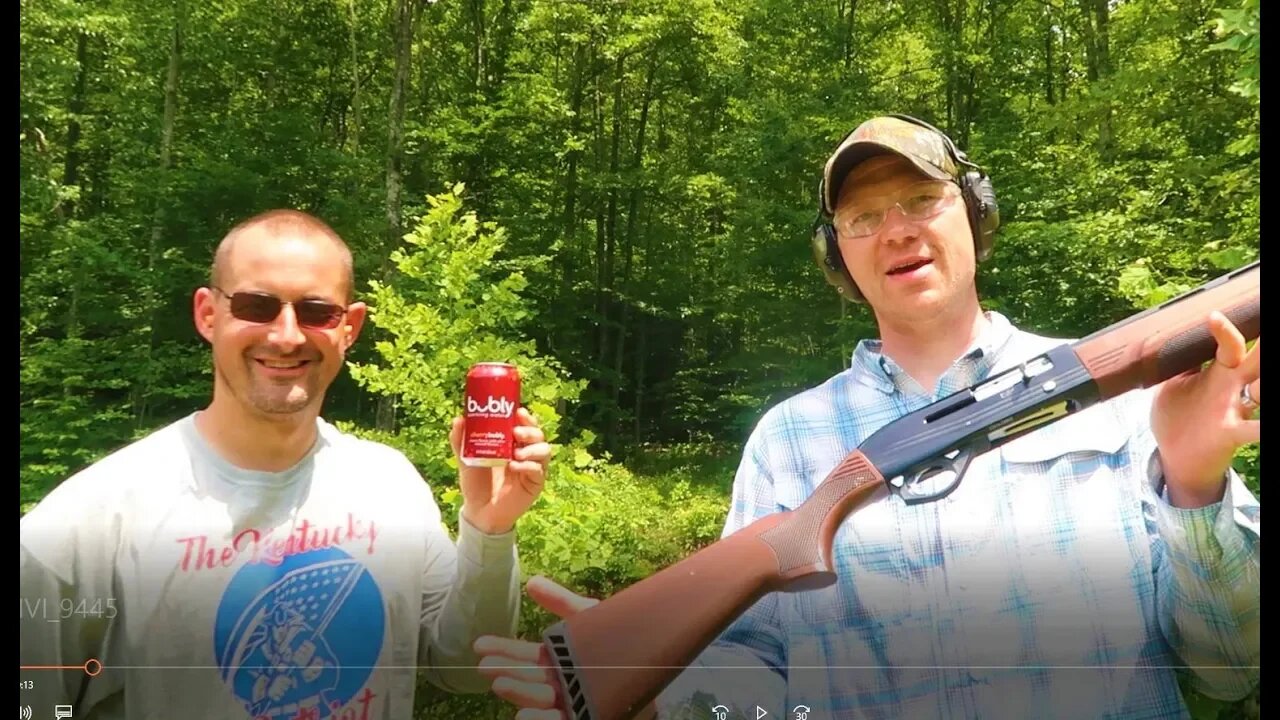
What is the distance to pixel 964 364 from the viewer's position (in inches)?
62.2

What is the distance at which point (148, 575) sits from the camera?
1.62 meters

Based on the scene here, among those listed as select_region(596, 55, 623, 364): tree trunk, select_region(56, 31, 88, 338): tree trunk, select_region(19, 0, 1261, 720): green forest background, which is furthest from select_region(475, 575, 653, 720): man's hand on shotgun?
select_region(56, 31, 88, 338): tree trunk

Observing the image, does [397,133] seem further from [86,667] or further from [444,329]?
[86,667]

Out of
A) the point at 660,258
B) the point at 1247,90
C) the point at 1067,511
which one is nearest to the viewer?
the point at 1067,511

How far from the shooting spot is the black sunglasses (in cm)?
161

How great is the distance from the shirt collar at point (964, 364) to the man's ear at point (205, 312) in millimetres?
1448

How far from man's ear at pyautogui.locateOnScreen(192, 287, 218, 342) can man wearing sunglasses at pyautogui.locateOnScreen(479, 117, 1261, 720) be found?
917mm

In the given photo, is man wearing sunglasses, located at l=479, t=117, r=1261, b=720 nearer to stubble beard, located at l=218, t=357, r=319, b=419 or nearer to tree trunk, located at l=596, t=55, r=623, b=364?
tree trunk, located at l=596, t=55, r=623, b=364

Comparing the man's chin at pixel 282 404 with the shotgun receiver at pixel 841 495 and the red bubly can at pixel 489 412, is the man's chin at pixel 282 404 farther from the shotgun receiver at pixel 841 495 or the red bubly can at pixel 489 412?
the shotgun receiver at pixel 841 495

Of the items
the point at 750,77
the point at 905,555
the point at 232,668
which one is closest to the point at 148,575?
the point at 232,668

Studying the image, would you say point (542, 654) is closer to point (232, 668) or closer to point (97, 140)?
point (232, 668)

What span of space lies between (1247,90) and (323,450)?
2.28 m

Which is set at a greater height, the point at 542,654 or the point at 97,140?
the point at 97,140
